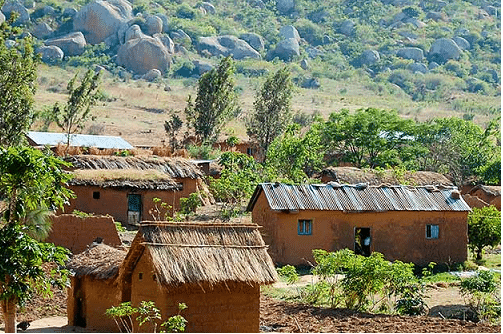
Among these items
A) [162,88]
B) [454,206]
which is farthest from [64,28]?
[454,206]

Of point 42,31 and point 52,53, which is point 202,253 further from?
point 42,31

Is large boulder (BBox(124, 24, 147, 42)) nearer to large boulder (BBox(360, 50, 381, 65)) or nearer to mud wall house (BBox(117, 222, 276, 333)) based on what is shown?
large boulder (BBox(360, 50, 381, 65))

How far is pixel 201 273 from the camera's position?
56.0 feet

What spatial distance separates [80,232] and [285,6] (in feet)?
337

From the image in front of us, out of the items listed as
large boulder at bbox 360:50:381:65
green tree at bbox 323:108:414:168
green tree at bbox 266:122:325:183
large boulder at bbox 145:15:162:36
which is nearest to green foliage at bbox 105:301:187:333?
green tree at bbox 266:122:325:183

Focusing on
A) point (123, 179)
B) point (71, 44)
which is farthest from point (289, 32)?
point (123, 179)

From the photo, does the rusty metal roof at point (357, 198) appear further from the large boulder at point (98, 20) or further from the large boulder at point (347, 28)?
the large boulder at point (347, 28)

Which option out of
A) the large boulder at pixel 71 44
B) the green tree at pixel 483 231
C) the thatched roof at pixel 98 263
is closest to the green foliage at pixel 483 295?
the thatched roof at pixel 98 263

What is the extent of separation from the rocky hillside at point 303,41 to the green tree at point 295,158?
4080 cm

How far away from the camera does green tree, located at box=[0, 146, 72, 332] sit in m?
14.2

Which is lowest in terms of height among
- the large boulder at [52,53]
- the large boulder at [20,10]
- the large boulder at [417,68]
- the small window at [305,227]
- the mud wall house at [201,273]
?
the mud wall house at [201,273]

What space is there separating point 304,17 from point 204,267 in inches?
4197

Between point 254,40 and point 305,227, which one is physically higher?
point 254,40

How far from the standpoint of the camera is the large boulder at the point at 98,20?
330ft
